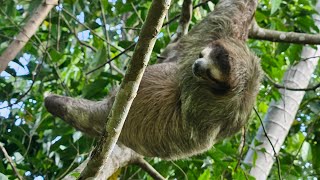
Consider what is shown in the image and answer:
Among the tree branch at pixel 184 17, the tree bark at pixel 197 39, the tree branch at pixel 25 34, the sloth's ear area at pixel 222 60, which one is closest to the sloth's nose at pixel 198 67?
the sloth's ear area at pixel 222 60

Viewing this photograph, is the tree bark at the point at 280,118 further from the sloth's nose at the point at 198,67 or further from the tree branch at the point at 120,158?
the sloth's nose at the point at 198,67

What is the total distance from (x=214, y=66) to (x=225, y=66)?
0.10m

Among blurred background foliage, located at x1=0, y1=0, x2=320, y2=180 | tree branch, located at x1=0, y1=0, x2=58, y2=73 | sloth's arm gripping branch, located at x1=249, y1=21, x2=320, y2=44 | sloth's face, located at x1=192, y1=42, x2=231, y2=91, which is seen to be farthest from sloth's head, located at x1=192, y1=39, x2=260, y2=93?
tree branch, located at x1=0, y1=0, x2=58, y2=73

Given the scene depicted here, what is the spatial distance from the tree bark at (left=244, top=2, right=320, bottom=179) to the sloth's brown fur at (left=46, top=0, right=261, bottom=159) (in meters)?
1.45

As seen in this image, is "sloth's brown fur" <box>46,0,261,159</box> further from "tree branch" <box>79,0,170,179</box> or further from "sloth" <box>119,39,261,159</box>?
"tree branch" <box>79,0,170,179</box>

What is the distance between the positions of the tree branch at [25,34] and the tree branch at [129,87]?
5.36ft

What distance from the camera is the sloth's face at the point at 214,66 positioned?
15.2 ft

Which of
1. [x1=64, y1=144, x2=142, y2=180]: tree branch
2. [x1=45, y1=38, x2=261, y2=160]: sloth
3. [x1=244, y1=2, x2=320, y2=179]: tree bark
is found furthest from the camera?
[x1=244, y1=2, x2=320, y2=179]: tree bark

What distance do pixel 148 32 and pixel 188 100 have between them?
2.03 metres

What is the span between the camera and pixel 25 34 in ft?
16.6

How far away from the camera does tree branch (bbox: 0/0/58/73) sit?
481 centimetres

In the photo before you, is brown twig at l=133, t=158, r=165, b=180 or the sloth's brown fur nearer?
the sloth's brown fur

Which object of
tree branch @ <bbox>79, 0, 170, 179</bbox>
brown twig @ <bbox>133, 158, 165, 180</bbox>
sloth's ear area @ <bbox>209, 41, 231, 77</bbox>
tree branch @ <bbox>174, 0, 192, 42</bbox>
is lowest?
brown twig @ <bbox>133, 158, 165, 180</bbox>

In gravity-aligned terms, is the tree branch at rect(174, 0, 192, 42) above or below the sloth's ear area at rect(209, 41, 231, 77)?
above
